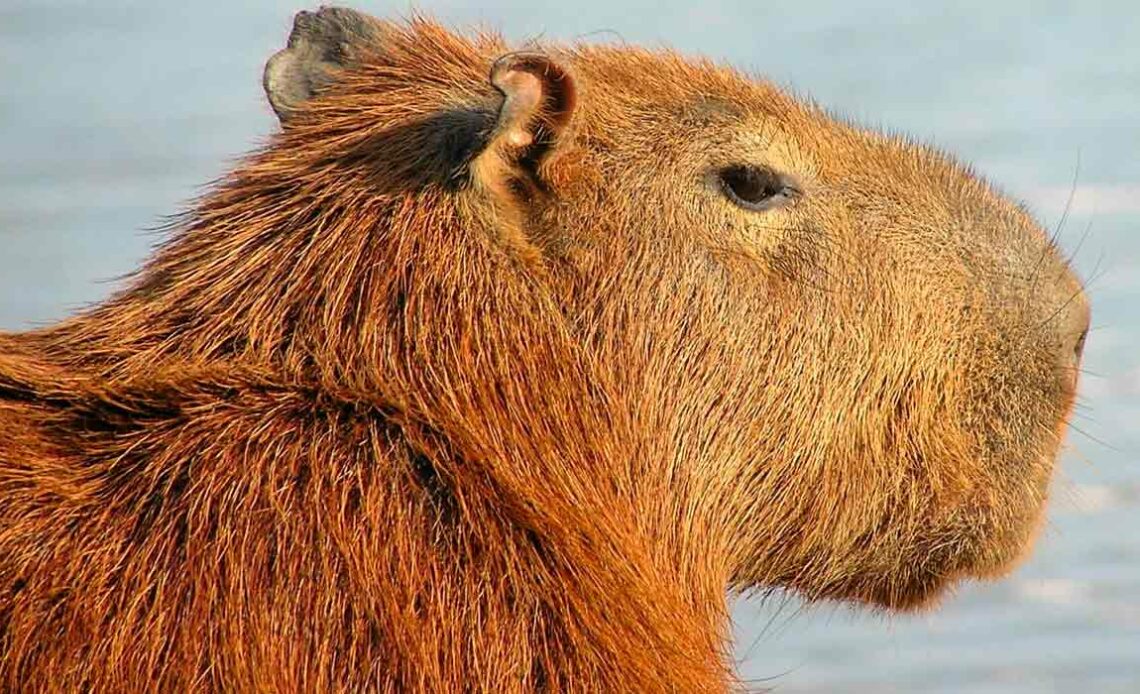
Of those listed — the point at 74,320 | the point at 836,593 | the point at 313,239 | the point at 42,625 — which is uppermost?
the point at 313,239

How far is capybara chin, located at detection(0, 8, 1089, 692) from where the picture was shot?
387 cm

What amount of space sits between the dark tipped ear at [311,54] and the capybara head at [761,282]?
178 millimetres

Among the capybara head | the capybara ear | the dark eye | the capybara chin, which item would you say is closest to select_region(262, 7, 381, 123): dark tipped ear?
the capybara chin

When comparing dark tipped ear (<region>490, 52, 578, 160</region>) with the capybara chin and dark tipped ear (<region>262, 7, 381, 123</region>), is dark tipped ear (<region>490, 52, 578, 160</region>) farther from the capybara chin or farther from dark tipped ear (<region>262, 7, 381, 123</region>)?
dark tipped ear (<region>262, 7, 381, 123</region>)

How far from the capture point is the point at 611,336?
460 cm

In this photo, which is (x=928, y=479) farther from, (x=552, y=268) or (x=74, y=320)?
(x=74, y=320)

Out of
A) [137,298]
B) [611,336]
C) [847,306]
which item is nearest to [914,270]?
[847,306]

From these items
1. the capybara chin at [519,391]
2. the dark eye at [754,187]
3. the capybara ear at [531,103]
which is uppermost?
the capybara ear at [531,103]

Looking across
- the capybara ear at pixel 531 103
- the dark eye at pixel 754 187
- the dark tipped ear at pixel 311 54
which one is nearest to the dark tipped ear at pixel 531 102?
the capybara ear at pixel 531 103

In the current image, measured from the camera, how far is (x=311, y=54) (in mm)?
5598

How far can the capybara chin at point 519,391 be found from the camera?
12.7 feet

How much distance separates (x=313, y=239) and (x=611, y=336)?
2.52 feet

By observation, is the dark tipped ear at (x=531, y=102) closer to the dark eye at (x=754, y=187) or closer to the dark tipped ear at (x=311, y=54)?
the dark eye at (x=754, y=187)

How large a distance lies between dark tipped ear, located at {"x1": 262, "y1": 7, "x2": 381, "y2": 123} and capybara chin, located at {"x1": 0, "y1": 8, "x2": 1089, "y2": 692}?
0.05 feet
